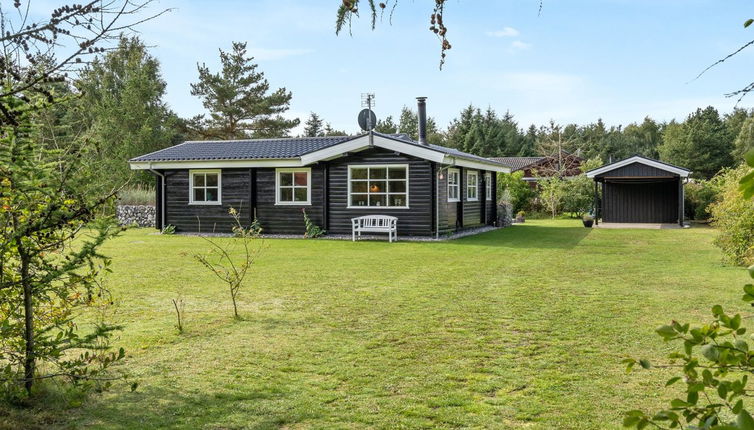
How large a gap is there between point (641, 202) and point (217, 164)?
18.3 metres

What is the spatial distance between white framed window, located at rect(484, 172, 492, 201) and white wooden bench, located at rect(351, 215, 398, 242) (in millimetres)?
6795

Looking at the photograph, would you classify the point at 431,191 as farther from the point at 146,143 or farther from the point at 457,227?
the point at 146,143

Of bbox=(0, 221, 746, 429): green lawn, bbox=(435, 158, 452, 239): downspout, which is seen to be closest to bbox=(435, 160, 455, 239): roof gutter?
bbox=(435, 158, 452, 239): downspout

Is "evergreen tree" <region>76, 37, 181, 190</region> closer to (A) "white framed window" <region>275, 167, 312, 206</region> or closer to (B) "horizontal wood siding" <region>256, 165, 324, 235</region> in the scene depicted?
(B) "horizontal wood siding" <region>256, 165, 324, 235</region>

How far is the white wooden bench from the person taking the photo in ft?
58.1

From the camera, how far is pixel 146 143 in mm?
36344

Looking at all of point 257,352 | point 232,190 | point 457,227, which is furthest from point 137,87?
point 257,352

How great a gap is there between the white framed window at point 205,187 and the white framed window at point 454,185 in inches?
297

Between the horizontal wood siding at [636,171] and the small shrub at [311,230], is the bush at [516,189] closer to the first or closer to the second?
the horizontal wood siding at [636,171]

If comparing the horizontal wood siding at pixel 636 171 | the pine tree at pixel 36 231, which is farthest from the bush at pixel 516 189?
the pine tree at pixel 36 231

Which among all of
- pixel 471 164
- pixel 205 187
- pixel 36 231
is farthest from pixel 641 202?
pixel 36 231

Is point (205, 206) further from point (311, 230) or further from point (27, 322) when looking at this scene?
point (27, 322)

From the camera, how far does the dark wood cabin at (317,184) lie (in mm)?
18078

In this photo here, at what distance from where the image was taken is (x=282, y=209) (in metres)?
19.8
